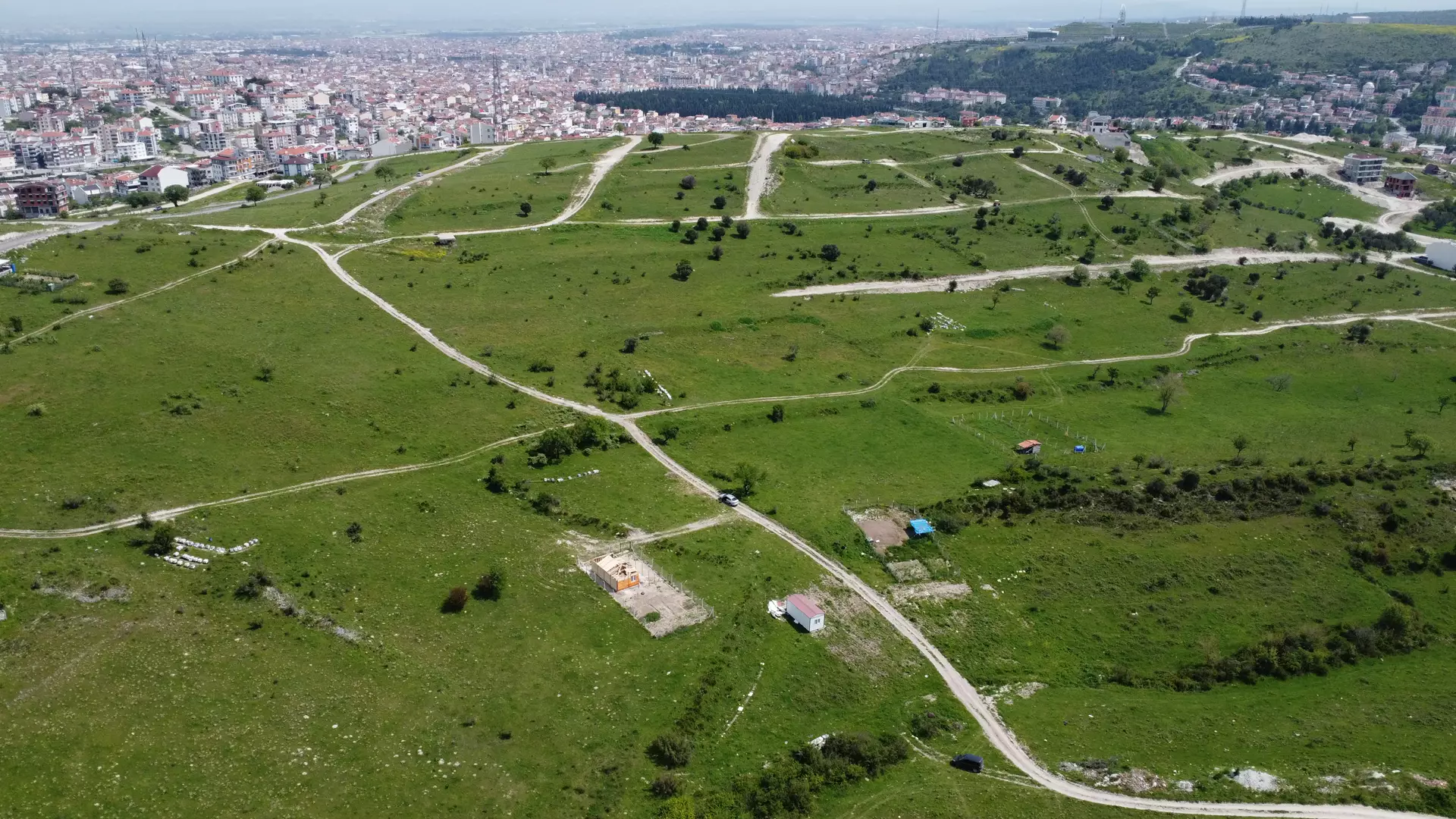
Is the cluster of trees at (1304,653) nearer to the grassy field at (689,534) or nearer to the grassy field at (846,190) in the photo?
the grassy field at (689,534)

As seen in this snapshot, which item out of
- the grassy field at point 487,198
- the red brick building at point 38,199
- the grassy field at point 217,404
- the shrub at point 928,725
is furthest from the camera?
the red brick building at point 38,199

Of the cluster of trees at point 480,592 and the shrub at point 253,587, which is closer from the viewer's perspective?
the shrub at point 253,587

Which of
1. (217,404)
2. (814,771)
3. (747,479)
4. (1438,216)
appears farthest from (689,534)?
(1438,216)

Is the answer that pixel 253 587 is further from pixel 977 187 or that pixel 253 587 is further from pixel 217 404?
pixel 977 187

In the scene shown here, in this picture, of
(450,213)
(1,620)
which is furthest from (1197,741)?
(450,213)

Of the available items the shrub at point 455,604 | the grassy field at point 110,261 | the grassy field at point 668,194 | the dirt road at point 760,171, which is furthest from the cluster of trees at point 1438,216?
the grassy field at point 110,261

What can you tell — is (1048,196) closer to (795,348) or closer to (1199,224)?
(1199,224)

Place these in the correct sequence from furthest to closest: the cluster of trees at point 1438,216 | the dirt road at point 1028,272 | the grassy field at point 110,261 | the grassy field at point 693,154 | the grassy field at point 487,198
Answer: the cluster of trees at point 1438,216, the grassy field at point 693,154, the grassy field at point 487,198, the dirt road at point 1028,272, the grassy field at point 110,261
